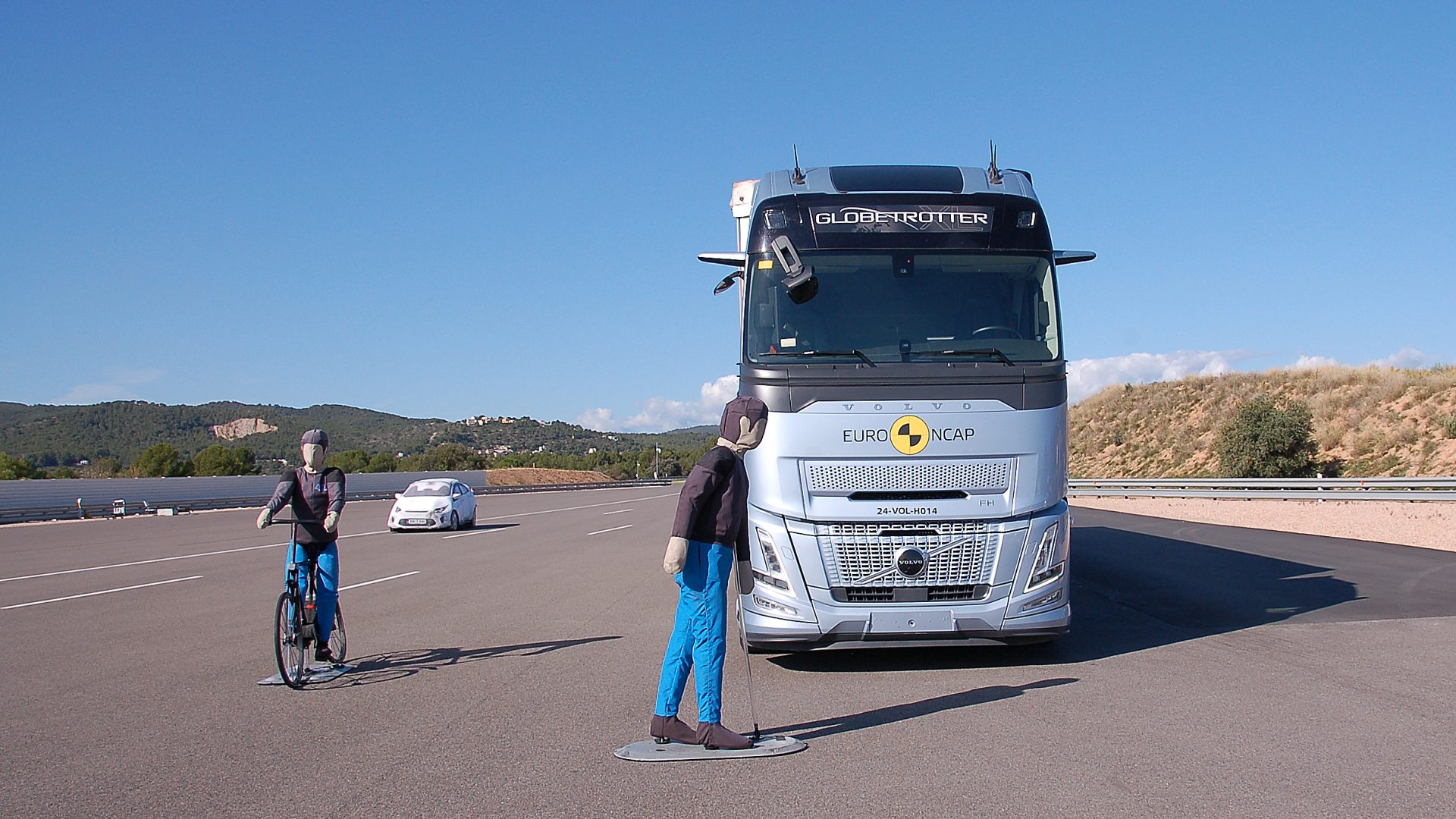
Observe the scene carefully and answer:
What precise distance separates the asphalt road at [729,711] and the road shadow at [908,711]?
0.11ft

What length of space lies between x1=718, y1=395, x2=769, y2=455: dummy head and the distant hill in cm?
10667

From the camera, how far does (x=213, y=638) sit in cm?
1011

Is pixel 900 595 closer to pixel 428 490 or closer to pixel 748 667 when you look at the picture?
pixel 748 667

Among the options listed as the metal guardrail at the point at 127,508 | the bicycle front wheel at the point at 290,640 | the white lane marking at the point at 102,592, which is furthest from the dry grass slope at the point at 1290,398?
the bicycle front wheel at the point at 290,640

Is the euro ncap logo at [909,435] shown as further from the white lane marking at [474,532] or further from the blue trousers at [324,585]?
the white lane marking at [474,532]

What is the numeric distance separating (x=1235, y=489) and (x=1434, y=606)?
30077mm

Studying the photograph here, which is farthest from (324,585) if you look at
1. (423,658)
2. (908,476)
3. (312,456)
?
(908,476)

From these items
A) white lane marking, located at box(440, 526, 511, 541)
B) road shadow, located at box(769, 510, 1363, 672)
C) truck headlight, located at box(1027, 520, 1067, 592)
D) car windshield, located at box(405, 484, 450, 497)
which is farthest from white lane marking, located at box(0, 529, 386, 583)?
truck headlight, located at box(1027, 520, 1067, 592)

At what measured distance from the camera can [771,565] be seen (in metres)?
8.10

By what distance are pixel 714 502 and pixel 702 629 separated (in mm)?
681

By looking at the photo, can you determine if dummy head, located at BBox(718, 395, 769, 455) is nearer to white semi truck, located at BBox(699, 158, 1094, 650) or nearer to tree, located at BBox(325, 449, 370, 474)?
white semi truck, located at BBox(699, 158, 1094, 650)

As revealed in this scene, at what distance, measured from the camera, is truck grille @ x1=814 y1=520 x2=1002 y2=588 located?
7.99m

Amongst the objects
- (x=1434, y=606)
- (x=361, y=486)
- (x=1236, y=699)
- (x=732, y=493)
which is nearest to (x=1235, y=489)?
(x=1434, y=606)

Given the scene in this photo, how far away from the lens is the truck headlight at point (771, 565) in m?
8.05
